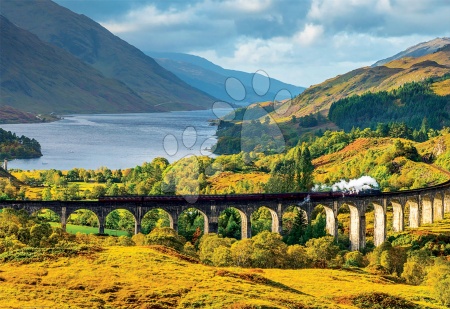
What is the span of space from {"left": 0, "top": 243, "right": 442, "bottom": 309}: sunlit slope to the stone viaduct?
21.6 meters

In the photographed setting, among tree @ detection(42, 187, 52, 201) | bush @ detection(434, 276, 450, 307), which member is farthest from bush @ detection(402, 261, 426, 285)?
tree @ detection(42, 187, 52, 201)

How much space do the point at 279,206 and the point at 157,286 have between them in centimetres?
4495

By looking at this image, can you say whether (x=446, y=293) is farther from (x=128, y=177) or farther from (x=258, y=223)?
(x=128, y=177)

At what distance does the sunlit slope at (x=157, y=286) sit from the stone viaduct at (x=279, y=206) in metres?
21.6

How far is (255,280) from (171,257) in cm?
1007

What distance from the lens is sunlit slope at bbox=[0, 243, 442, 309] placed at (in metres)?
50.2

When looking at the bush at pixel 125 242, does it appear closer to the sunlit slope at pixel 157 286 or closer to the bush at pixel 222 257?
the sunlit slope at pixel 157 286

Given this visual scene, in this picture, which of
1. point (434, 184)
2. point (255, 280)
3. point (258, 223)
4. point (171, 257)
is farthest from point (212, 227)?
point (434, 184)

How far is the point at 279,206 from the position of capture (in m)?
97.1

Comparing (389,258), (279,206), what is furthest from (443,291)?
(279,206)

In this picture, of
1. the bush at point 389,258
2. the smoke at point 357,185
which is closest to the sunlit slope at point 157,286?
the bush at point 389,258

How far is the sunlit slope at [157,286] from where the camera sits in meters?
50.2

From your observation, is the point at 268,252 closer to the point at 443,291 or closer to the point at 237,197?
the point at 443,291

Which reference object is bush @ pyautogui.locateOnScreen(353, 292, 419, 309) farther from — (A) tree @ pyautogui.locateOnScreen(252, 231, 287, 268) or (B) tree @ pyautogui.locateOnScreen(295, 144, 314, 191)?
(B) tree @ pyautogui.locateOnScreen(295, 144, 314, 191)
